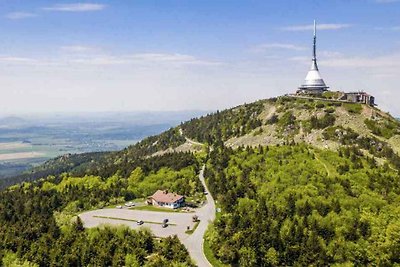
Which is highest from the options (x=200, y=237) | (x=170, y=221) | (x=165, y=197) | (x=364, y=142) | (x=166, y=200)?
(x=364, y=142)

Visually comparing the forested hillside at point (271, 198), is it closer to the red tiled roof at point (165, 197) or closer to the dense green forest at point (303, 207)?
the dense green forest at point (303, 207)

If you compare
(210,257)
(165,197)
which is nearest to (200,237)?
(210,257)

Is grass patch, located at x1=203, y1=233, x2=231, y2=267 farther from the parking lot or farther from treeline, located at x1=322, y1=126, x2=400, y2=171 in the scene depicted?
treeline, located at x1=322, y1=126, x2=400, y2=171

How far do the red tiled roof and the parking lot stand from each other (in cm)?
735

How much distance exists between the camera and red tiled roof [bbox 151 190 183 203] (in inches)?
5418

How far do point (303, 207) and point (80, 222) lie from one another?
60114 mm

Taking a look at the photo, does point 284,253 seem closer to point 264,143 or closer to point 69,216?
point 69,216

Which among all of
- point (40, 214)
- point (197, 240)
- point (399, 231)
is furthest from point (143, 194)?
point (399, 231)

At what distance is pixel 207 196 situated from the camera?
145 m

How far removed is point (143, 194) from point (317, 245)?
7146cm

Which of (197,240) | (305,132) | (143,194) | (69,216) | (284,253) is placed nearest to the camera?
(284,253)

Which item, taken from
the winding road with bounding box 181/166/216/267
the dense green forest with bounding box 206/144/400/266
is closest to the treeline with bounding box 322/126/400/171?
the dense green forest with bounding box 206/144/400/266

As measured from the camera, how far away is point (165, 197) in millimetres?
140125

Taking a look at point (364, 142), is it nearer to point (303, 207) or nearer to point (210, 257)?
point (303, 207)
